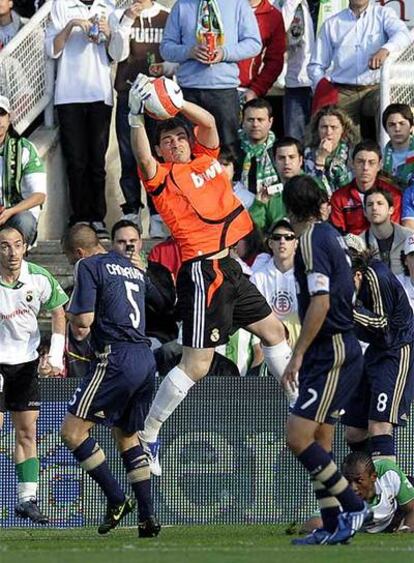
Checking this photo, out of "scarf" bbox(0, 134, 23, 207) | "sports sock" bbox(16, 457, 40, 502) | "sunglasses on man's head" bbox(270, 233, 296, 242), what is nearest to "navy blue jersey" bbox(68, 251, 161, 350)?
"sports sock" bbox(16, 457, 40, 502)

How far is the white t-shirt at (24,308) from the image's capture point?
13.9 metres

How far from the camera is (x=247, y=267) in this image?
1582 cm

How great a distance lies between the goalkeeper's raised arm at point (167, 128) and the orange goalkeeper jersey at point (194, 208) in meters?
0.14

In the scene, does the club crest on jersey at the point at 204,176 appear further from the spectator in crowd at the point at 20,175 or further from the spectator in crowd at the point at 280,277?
the spectator in crowd at the point at 20,175

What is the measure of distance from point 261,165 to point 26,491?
4.48 meters

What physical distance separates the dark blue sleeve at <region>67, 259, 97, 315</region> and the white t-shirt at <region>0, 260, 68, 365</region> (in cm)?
198

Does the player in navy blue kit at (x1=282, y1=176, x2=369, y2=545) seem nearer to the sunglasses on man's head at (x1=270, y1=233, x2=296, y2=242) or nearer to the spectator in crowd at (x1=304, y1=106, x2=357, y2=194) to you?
the sunglasses on man's head at (x1=270, y1=233, x2=296, y2=242)

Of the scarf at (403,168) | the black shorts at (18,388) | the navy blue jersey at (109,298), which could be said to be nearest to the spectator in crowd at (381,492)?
the navy blue jersey at (109,298)

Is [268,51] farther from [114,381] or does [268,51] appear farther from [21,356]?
[114,381]

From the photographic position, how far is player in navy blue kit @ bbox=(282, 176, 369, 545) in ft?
35.6

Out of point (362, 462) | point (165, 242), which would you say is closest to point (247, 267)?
point (165, 242)

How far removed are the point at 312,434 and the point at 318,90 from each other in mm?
6896

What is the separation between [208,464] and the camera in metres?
14.4

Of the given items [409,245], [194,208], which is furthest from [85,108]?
[194,208]
